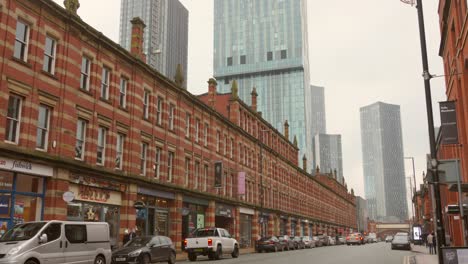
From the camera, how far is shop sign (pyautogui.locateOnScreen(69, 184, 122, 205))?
24375 millimetres

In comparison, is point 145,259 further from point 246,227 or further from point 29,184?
point 246,227

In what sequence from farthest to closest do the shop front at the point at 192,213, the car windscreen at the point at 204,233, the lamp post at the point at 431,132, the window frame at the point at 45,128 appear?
the shop front at the point at 192,213
the car windscreen at the point at 204,233
the window frame at the point at 45,128
the lamp post at the point at 431,132

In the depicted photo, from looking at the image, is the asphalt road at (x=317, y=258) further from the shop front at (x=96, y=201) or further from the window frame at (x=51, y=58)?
the window frame at (x=51, y=58)

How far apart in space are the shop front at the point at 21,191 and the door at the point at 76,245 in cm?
519

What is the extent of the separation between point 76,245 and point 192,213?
68.8ft

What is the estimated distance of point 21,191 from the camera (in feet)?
69.6

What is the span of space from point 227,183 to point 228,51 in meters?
129

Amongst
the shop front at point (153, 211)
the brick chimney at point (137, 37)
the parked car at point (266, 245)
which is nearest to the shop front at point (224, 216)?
the parked car at point (266, 245)

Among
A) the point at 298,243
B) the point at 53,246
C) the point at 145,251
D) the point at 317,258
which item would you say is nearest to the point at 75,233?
the point at 53,246

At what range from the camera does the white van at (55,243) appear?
14.3 metres

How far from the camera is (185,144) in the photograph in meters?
36.5

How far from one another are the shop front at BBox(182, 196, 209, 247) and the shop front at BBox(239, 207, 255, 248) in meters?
8.87

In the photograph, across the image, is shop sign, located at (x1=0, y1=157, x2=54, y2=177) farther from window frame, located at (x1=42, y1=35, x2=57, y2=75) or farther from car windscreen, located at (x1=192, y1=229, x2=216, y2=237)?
car windscreen, located at (x1=192, y1=229, x2=216, y2=237)

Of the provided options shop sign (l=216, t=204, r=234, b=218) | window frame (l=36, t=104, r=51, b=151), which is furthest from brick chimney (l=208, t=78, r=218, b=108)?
window frame (l=36, t=104, r=51, b=151)
